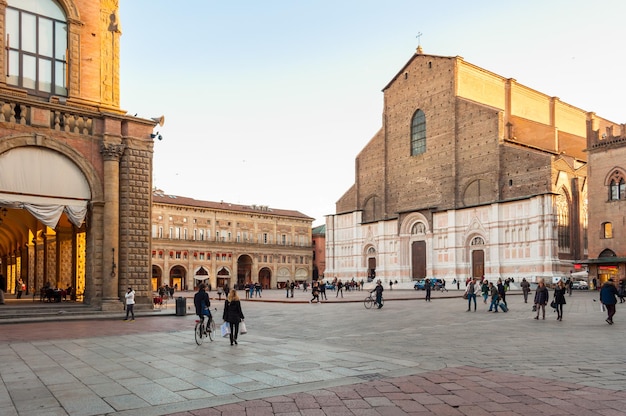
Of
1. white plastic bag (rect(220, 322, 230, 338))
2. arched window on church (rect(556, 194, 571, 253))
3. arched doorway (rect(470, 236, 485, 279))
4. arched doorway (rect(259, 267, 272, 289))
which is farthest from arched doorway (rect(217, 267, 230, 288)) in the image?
white plastic bag (rect(220, 322, 230, 338))

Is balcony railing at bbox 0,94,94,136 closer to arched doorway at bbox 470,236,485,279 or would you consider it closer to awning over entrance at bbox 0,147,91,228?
awning over entrance at bbox 0,147,91,228

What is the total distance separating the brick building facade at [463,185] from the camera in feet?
162

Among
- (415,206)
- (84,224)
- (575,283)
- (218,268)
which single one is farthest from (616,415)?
(218,268)

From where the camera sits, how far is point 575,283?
152 ft

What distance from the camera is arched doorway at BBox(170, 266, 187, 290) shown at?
68938 millimetres

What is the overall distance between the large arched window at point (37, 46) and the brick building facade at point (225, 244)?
44.3 meters

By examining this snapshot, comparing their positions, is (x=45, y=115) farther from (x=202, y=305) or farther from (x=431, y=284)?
(x=431, y=284)

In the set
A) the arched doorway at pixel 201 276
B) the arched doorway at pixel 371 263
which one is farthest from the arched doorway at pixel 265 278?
the arched doorway at pixel 371 263

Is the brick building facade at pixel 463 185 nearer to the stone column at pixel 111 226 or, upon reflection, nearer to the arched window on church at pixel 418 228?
the arched window on church at pixel 418 228

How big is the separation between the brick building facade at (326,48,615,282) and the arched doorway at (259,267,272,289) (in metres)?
13.2

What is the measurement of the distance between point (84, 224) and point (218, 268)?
162 ft

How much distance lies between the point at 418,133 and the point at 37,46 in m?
45.1

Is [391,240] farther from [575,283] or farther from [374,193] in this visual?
[575,283]

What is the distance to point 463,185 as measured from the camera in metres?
55.6
